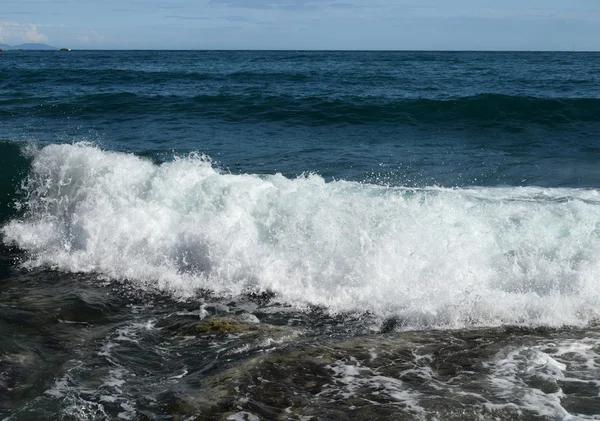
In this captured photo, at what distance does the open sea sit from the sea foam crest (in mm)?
33

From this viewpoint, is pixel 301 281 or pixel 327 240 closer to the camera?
pixel 301 281

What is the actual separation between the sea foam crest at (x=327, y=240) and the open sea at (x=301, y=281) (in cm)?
3

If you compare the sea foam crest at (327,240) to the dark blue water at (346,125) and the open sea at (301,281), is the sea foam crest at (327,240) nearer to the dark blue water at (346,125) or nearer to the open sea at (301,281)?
the open sea at (301,281)

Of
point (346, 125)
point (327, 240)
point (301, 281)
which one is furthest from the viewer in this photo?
point (346, 125)

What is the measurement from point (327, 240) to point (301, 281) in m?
0.86

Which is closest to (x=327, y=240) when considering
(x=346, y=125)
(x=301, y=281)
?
(x=301, y=281)

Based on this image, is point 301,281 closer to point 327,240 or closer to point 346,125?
point 327,240

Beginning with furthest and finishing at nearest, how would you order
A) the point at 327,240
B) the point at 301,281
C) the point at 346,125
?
the point at 346,125 → the point at 327,240 → the point at 301,281

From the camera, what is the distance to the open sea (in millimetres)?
5602

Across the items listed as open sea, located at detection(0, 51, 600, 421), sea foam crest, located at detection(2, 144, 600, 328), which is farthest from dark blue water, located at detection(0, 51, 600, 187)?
sea foam crest, located at detection(2, 144, 600, 328)

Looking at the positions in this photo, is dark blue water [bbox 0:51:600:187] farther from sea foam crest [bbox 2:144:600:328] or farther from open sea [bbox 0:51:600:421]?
sea foam crest [bbox 2:144:600:328]

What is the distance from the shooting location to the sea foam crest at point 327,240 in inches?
311

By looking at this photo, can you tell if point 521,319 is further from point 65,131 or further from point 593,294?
point 65,131

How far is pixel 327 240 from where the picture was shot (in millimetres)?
9250
